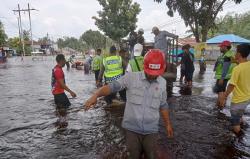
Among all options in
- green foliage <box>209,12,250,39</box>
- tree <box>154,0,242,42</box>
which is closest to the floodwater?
tree <box>154,0,242,42</box>

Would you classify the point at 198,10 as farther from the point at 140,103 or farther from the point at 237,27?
the point at 237,27

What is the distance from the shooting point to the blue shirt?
328cm

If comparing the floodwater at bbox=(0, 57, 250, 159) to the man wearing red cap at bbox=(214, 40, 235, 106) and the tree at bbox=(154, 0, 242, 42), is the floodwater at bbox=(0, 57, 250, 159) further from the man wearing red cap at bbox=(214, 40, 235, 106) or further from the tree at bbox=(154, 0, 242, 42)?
the tree at bbox=(154, 0, 242, 42)

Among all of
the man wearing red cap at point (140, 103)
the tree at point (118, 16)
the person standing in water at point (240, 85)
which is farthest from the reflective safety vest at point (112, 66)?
the tree at point (118, 16)

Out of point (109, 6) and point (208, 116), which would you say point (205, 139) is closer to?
point (208, 116)

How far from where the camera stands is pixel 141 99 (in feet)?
10.8

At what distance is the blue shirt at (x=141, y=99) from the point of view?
129 inches

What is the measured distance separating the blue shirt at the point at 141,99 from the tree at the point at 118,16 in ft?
94.6

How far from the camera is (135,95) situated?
3.30m

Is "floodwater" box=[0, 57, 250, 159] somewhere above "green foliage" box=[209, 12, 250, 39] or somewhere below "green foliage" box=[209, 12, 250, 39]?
below

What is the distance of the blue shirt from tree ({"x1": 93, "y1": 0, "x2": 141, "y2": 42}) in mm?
28827

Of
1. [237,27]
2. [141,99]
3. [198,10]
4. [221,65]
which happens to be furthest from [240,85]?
[237,27]

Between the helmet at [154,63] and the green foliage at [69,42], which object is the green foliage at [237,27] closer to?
the helmet at [154,63]

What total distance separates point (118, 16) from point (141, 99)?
29.6 meters
